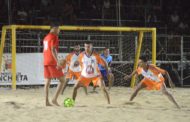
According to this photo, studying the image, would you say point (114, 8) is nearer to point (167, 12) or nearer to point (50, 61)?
point (167, 12)

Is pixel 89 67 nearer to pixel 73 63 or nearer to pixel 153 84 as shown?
pixel 153 84

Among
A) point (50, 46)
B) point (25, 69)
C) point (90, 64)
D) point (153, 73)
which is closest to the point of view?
point (50, 46)

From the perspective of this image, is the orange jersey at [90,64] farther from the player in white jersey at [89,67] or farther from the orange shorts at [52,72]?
the orange shorts at [52,72]

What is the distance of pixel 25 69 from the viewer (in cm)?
1758

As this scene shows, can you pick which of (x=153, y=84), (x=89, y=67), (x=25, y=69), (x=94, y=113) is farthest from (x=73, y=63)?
(x=94, y=113)

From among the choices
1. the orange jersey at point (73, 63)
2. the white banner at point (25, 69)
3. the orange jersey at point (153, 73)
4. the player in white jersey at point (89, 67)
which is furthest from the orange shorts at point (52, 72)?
the white banner at point (25, 69)

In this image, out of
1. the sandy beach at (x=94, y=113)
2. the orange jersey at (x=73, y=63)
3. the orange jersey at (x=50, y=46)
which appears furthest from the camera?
the orange jersey at (x=73, y=63)

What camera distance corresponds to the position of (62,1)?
72.1 ft

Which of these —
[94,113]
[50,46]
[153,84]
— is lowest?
[94,113]

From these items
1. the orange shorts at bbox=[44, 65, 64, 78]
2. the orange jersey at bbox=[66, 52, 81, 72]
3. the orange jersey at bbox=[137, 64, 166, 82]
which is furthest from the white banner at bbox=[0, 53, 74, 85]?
the orange jersey at bbox=[137, 64, 166, 82]

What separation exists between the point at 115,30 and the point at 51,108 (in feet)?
26.2

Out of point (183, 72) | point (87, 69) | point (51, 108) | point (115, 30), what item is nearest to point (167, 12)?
point (183, 72)

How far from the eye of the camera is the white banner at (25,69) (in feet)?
56.9

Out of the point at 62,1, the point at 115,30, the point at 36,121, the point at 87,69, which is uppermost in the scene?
the point at 62,1
